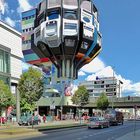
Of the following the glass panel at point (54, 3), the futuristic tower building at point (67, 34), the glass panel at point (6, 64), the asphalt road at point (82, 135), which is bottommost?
the asphalt road at point (82, 135)

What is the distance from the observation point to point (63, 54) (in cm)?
16738

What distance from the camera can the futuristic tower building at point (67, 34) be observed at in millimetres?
163625

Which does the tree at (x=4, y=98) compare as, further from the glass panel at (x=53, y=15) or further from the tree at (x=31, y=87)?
the glass panel at (x=53, y=15)

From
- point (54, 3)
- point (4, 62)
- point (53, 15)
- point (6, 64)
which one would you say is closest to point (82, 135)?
point (4, 62)

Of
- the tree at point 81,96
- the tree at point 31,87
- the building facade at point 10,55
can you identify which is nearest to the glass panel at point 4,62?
the building facade at point 10,55

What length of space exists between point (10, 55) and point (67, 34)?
6302cm

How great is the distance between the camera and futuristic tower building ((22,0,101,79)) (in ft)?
537

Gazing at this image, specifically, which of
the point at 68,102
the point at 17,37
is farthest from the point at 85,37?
the point at 17,37

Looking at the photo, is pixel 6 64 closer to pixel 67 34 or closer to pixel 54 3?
pixel 67 34

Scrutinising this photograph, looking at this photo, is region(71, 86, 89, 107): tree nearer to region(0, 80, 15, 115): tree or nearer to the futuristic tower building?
the futuristic tower building

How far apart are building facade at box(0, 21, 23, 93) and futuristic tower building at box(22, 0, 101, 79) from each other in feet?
152

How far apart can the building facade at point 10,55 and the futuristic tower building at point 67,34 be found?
46.4 meters

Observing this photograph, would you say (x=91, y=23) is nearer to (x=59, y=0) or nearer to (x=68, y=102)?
(x=59, y=0)

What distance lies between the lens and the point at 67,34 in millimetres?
162625
